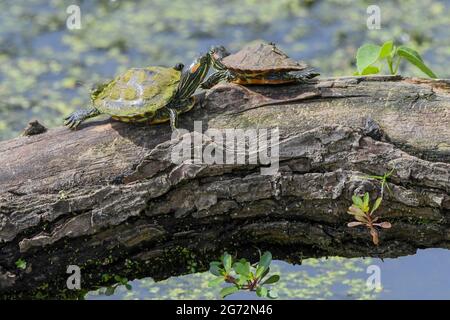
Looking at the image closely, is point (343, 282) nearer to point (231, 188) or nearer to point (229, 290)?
point (229, 290)

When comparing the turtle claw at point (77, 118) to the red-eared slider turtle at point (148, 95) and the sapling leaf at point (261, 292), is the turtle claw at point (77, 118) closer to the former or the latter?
the red-eared slider turtle at point (148, 95)

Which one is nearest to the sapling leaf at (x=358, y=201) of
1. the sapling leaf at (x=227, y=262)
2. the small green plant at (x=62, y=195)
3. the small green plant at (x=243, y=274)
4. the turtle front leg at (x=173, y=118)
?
the small green plant at (x=243, y=274)

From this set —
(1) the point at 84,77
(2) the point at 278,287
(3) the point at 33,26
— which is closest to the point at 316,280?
(2) the point at 278,287

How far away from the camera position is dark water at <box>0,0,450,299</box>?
5.71 m

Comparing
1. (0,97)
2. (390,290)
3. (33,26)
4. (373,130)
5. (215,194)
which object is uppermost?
(33,26)

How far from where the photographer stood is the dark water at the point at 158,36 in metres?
5.71

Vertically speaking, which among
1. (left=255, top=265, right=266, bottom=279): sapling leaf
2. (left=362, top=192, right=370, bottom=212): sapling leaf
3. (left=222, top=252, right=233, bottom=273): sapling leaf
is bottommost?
(left=255, top=265, right=266, bottom=279): sapling leaf

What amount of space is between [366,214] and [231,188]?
48cm

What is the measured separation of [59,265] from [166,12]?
3.66 m

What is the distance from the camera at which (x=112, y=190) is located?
10.2 feet

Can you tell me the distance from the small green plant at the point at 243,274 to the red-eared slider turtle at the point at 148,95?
535 mm

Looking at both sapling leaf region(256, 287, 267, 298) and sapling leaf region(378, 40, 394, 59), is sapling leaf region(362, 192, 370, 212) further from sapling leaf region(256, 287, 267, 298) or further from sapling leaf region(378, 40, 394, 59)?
sapling leaf region(378, 40, 394, 59)

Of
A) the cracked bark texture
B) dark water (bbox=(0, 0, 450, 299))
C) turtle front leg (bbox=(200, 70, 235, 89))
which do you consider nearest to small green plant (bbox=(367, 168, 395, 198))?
the cracked bark texture

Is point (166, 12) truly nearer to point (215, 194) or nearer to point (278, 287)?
point (278, 287)
